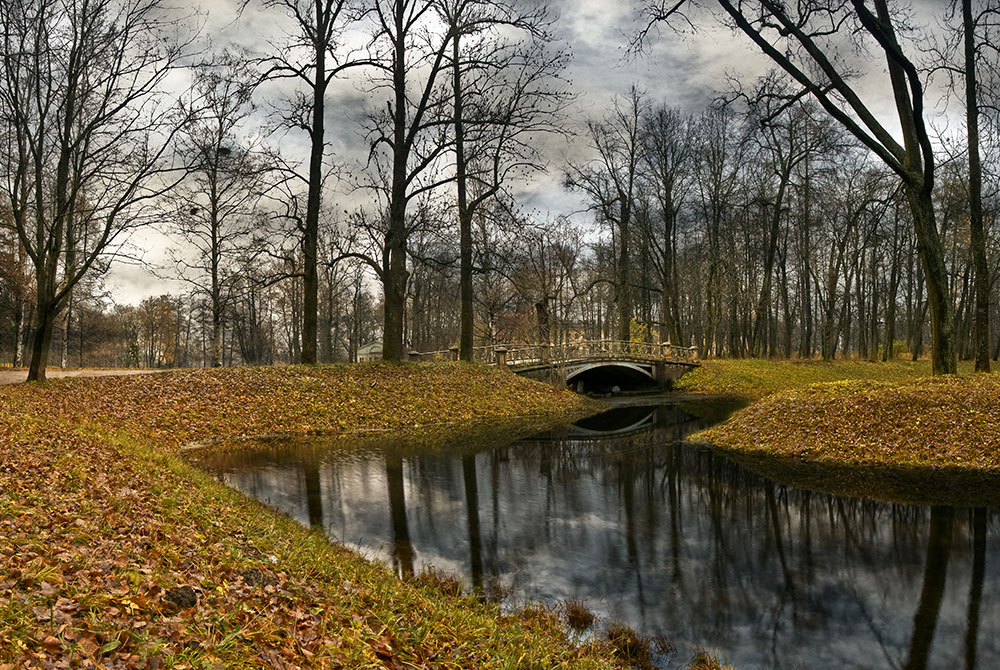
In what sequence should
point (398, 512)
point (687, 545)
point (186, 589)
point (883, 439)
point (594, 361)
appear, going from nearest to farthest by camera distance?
1. point (186, 589)
2. point (687, 545)
3. point (398, 512)
4. point (883, 439)
5. point (594, 361)

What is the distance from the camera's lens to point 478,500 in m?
10.6

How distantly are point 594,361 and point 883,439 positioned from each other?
53.3 ft

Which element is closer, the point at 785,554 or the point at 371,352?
the point at 785,554

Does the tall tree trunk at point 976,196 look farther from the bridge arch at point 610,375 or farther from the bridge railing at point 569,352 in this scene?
the bridge arch at point 610,375

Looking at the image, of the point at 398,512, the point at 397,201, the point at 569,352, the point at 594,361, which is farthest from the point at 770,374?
the point at 398,512

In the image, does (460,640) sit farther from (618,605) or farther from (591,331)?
(591,331)

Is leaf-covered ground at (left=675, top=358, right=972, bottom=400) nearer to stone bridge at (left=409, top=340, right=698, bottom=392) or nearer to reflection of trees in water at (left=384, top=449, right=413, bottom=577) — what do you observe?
stone bridge at (left=409, top=340, right=698, bottom=392)

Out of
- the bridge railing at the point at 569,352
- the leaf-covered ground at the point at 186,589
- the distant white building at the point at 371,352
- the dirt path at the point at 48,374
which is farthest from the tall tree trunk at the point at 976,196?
the distant white building at the point at 371,352

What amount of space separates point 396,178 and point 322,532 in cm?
1512

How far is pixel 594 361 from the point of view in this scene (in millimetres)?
28422

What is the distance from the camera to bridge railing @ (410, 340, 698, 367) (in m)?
26.3

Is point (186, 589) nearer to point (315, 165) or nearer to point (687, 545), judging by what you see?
point (687, 545)

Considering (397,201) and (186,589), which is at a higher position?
(397,201)

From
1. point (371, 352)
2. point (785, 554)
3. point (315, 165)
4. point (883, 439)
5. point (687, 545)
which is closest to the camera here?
point (785, 554)
